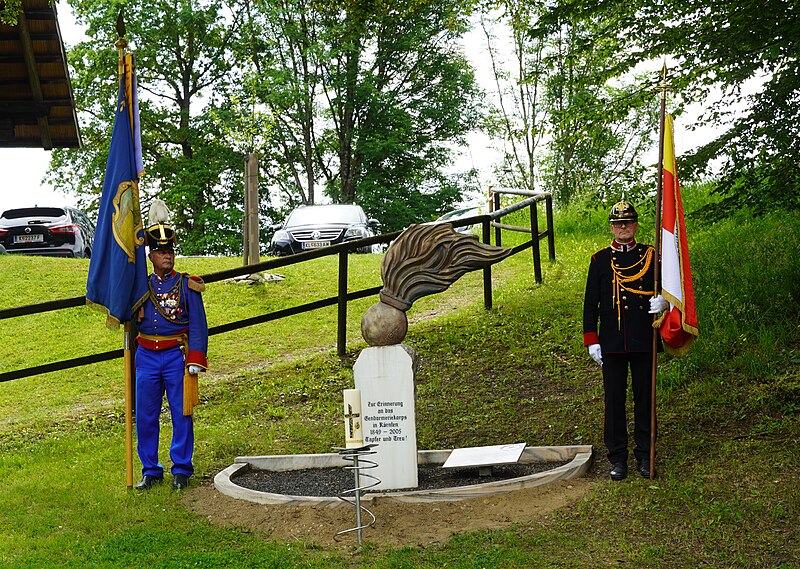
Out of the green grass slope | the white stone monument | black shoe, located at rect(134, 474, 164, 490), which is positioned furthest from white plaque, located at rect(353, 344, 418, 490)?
black shoe, located at rect(134, 474, 164, 490)

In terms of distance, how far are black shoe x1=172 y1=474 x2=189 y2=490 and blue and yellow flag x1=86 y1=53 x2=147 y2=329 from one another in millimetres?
1280

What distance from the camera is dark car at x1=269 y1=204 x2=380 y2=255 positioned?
20500 mm

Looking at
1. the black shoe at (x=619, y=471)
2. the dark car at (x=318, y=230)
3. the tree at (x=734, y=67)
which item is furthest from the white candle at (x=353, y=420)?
the dark car at (x=318, y=230)

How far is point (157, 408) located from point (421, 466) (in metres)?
2.15

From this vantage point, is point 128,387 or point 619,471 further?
point 128,387

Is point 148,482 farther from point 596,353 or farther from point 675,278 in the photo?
point 675,278

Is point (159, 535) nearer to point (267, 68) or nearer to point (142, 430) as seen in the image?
point (142, 430)

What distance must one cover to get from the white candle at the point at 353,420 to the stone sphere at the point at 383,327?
28.5 inches

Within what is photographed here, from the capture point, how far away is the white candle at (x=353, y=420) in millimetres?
6535

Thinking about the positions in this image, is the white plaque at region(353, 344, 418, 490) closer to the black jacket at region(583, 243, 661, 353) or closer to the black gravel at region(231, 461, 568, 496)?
the black gravel at region(231, 461, 568, 496)

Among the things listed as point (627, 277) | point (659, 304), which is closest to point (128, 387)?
point (627, 277)

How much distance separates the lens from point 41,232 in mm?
22500

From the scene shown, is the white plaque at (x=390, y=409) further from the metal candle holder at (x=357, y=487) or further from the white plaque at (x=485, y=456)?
the white plaque at (x=485, y=456)

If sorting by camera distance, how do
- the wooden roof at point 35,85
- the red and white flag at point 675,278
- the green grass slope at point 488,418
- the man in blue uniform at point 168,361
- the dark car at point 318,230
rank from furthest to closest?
the dark car at point 318,230, the wooden roof at point 35,85, the man in blue uniform at point 168,361, the red and white flag at point 675,278, the green grass slope at point 488,418
